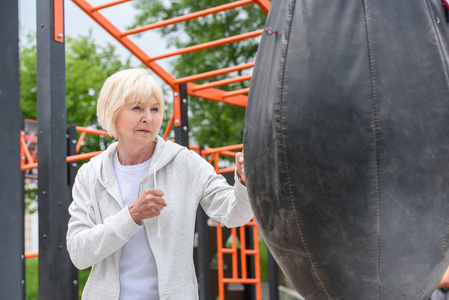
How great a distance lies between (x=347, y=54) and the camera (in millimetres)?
1755

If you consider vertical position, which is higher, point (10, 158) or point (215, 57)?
point (215, 57)

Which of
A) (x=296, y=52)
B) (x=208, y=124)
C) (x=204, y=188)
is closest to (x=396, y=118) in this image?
(x=296, y=52)

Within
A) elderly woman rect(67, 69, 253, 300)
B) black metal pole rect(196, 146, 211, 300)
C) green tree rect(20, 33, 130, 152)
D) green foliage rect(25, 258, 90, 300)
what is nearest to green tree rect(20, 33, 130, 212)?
green tree rect(20, 33, 130, 152)

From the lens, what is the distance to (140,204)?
210cm

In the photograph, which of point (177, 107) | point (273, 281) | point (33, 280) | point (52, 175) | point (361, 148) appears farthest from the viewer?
point (33, 280)

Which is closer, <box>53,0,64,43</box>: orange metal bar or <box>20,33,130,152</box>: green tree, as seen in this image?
<box>53,0,64,43</box>: orange metal bar

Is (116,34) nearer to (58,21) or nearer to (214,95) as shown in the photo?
(214,95)

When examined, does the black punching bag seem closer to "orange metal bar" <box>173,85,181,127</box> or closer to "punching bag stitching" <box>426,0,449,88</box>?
"punching bag stitching" <box>426,0,449,88</box>

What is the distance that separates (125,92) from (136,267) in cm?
65

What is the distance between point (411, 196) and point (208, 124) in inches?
589

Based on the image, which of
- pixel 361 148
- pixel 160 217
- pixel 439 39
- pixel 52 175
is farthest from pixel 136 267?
pixel 439 39

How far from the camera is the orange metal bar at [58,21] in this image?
132 inches

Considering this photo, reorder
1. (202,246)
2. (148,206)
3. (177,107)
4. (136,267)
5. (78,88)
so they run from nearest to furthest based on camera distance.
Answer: (148,206) < (136,267) < (177,107) < (202,246) < (78,88)

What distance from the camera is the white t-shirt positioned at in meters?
2.17
